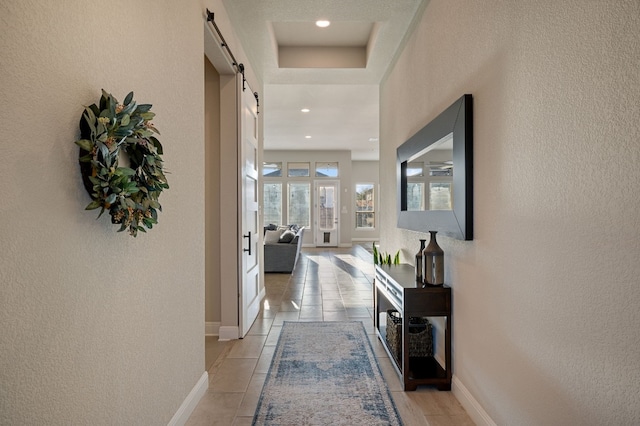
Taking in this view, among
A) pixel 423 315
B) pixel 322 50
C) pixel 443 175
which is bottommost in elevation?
pixel 423 315

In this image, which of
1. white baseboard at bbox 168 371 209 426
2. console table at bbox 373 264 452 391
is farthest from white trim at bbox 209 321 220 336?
console table at bbox 373 264 452 391

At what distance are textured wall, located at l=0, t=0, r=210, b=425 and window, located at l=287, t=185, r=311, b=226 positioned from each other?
32.7 feet

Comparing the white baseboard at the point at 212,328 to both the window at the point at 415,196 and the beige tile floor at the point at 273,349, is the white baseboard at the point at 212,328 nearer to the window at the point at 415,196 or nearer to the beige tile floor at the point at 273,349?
the beige tile floor at the point at 273,349

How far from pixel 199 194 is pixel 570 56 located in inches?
80.7

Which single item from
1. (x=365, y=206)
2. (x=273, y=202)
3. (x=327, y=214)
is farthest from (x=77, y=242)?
(x=365, y=206)

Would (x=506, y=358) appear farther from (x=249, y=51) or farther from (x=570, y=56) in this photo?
(x=249, y=51)

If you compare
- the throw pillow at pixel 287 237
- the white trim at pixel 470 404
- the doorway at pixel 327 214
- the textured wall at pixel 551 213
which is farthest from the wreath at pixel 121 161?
the doorway at pixel 327 214

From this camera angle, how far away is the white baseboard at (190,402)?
2032 millimetres

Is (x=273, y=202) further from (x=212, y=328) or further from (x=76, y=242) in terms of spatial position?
(x=76, y=242)

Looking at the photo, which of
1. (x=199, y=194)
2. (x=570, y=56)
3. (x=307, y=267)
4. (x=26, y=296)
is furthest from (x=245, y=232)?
(x=307, y=267)

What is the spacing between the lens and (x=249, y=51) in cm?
401

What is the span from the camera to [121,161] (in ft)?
4.68

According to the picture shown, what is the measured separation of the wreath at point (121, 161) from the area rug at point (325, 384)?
4.73 ft

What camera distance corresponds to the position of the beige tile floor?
7.33 feet
